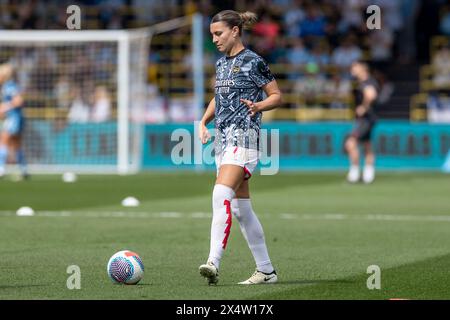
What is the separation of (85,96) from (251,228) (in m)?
19.9

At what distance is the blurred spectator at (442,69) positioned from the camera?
33.7 meters

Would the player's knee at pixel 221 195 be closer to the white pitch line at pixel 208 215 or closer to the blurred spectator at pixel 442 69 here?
the white pitch line at pixel 208 215

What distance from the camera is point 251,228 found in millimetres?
10539

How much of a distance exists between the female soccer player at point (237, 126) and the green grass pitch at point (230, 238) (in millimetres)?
528

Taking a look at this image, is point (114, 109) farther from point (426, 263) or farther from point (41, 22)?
point (426, 263)

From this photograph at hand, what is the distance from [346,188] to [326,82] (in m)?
10.1

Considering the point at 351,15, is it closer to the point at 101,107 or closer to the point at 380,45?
the point at 380,45

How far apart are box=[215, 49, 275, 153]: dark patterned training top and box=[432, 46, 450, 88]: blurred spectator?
23828mm

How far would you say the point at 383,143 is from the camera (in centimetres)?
3022

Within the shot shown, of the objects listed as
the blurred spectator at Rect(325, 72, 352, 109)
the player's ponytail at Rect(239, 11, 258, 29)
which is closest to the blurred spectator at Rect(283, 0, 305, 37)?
the blurred spectator at Rect(325, 72, 352, 109)

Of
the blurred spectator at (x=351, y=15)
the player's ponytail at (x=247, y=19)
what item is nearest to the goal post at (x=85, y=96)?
the blurred spectator at (x=351, y=15)

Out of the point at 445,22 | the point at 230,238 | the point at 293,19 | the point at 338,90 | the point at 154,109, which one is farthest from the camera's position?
the point at 293,19

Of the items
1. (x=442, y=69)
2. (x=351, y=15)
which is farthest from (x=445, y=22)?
(x=351, y=15)

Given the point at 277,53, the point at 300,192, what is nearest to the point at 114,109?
the point at 277,53
